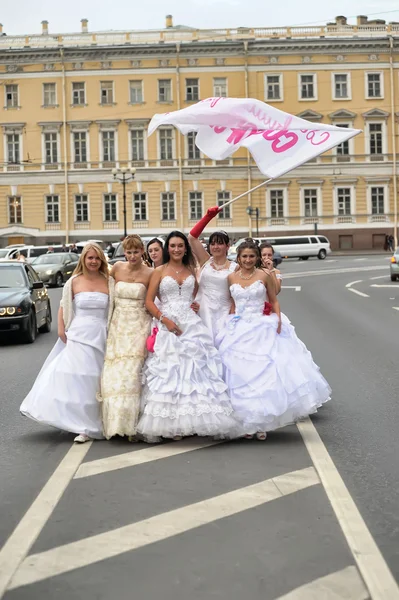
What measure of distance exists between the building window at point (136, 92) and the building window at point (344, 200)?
16.6 m

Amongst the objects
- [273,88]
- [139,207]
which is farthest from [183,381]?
[273,88]

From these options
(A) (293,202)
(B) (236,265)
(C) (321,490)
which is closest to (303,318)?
(B) (236,265)

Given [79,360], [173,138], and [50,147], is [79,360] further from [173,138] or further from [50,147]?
[173,138]

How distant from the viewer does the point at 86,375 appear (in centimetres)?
886

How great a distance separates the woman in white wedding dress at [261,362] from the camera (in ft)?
27.9

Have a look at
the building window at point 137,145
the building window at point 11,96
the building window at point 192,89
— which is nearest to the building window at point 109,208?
the building window at point 137,145

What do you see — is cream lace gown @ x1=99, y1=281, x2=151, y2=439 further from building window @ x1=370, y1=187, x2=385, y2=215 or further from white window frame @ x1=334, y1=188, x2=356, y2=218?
building window @ x1=370, y1=187, x2=385, y2=215

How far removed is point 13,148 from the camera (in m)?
75.1

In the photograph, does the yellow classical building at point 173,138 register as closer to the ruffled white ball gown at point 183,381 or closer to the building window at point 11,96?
the building window at point 11,96

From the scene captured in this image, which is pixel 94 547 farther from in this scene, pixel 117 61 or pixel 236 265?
pixel 117 61

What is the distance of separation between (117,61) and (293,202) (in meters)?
16.9

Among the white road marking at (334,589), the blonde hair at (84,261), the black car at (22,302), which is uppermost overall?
the blonde hair at (84,261)

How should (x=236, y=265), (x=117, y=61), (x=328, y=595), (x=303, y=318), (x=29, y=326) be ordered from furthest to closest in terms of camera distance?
(x=117, y=61) < (x=303, y=318) < (x=29, y=326) < (x=236, y=265) < (x=328, y=595)

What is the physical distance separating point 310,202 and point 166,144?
38.8 ft
